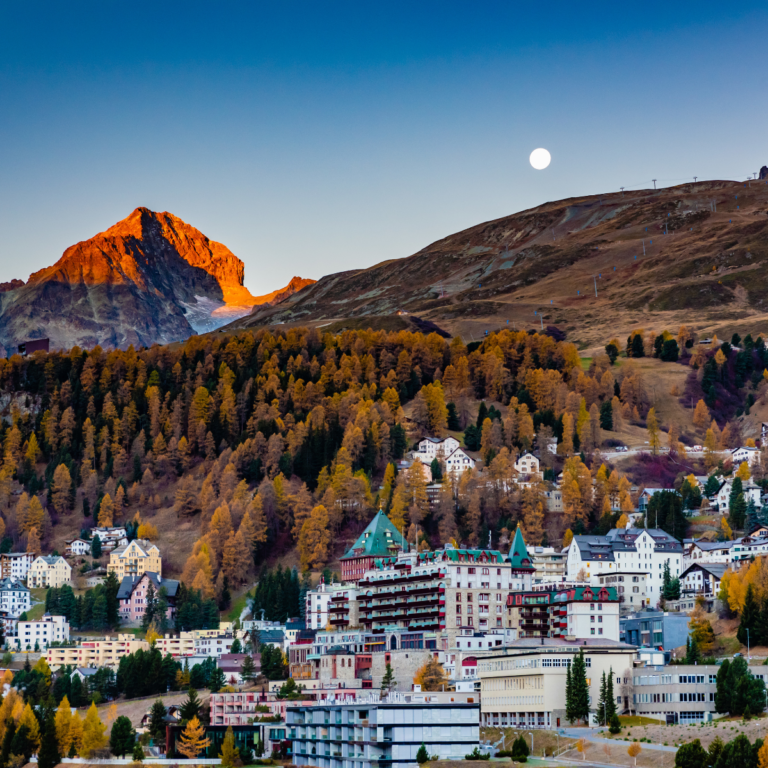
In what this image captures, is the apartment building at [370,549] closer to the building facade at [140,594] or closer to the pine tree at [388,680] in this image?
the building facade at [140,594]

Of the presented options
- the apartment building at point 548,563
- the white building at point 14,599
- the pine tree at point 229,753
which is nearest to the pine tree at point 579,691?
the pine tree at point 229,753

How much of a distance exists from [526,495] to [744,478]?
29608 mm

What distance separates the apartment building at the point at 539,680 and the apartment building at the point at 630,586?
101 ft

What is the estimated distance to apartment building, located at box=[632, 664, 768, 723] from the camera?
117125 mm

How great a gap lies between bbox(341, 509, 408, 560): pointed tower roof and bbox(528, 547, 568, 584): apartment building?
54.8 feet

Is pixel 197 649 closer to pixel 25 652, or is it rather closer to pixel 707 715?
pixel 25 652

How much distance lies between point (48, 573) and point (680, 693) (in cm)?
10236

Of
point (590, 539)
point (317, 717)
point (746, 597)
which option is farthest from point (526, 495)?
point (317, 717)

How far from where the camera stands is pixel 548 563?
170 metres

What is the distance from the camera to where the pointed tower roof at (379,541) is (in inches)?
6806

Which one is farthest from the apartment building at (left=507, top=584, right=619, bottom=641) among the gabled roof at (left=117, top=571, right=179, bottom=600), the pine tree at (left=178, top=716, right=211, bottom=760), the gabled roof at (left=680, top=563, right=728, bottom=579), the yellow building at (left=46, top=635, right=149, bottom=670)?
the gabled roof at (left=117, top=571, right=179, bottom=600)

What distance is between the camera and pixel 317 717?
12750cm

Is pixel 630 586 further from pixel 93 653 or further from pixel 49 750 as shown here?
pixel 49 750

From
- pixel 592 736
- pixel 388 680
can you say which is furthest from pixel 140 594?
pixel 592 736
